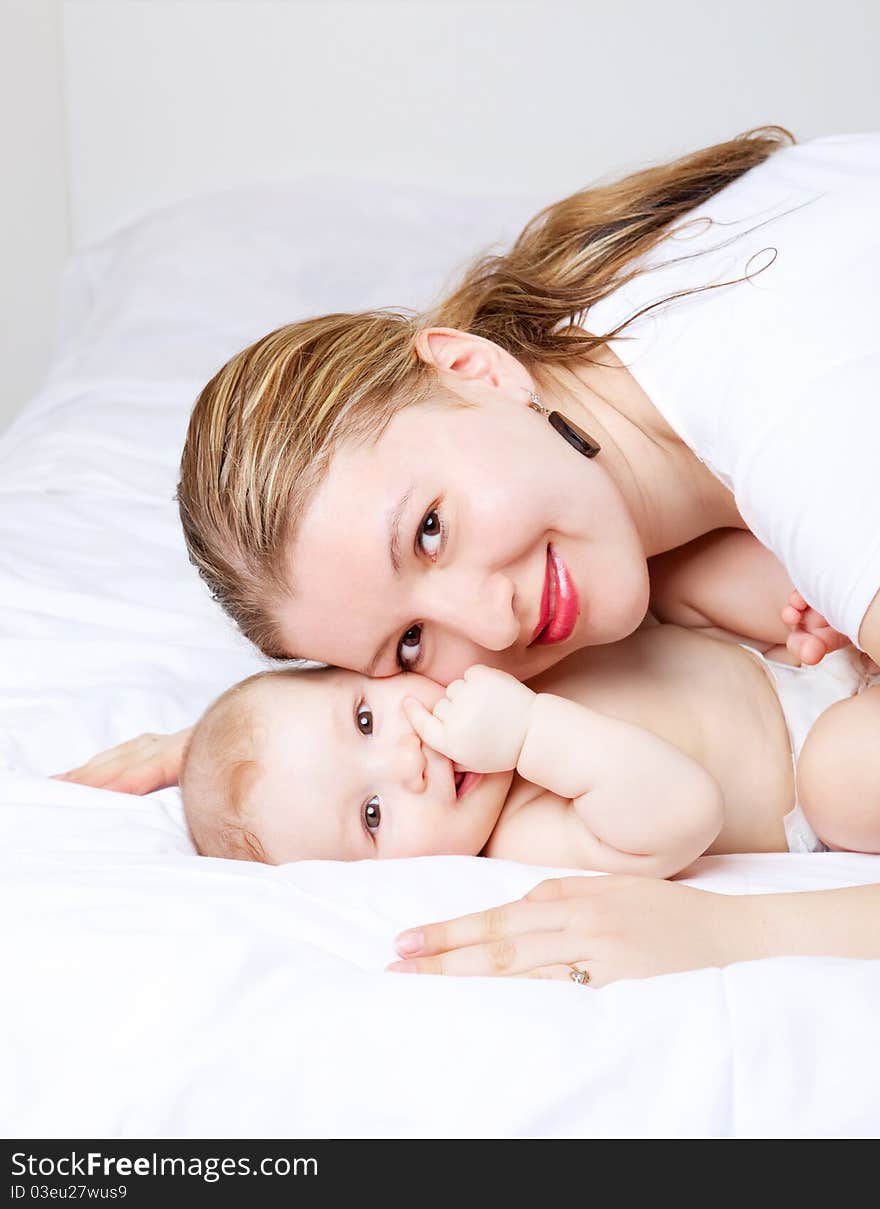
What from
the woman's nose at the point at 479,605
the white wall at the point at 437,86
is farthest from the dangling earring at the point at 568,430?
the white wall at the point at 437,86

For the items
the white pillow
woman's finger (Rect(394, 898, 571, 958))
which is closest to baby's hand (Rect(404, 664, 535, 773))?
woman's finger (Rect(394, 898, 571, 958))

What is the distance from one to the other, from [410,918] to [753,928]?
25 cm

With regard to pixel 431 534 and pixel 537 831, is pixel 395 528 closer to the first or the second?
pixel 431 534

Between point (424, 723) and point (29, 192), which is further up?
point (29, 192)

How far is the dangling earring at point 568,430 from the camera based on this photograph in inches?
45.7

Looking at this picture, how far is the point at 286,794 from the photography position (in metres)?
1.12

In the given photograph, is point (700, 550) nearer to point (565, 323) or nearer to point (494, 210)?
point (565, 323)

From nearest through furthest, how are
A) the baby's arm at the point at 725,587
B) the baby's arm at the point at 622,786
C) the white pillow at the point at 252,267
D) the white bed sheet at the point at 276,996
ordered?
the white bed sheet at the point at 276,996, the baby's arm at the point at 622,786, the baby's arm at the point at 725,587, the white pillow at the point at 252,267

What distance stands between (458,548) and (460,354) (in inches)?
9.1

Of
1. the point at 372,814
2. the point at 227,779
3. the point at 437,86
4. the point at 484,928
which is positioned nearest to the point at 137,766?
the point at 227,779

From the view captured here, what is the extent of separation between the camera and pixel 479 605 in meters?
1.07

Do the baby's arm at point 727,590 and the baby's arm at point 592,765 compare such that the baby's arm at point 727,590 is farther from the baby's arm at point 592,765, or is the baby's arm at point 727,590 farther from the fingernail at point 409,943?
the fingernail at point 409,943
